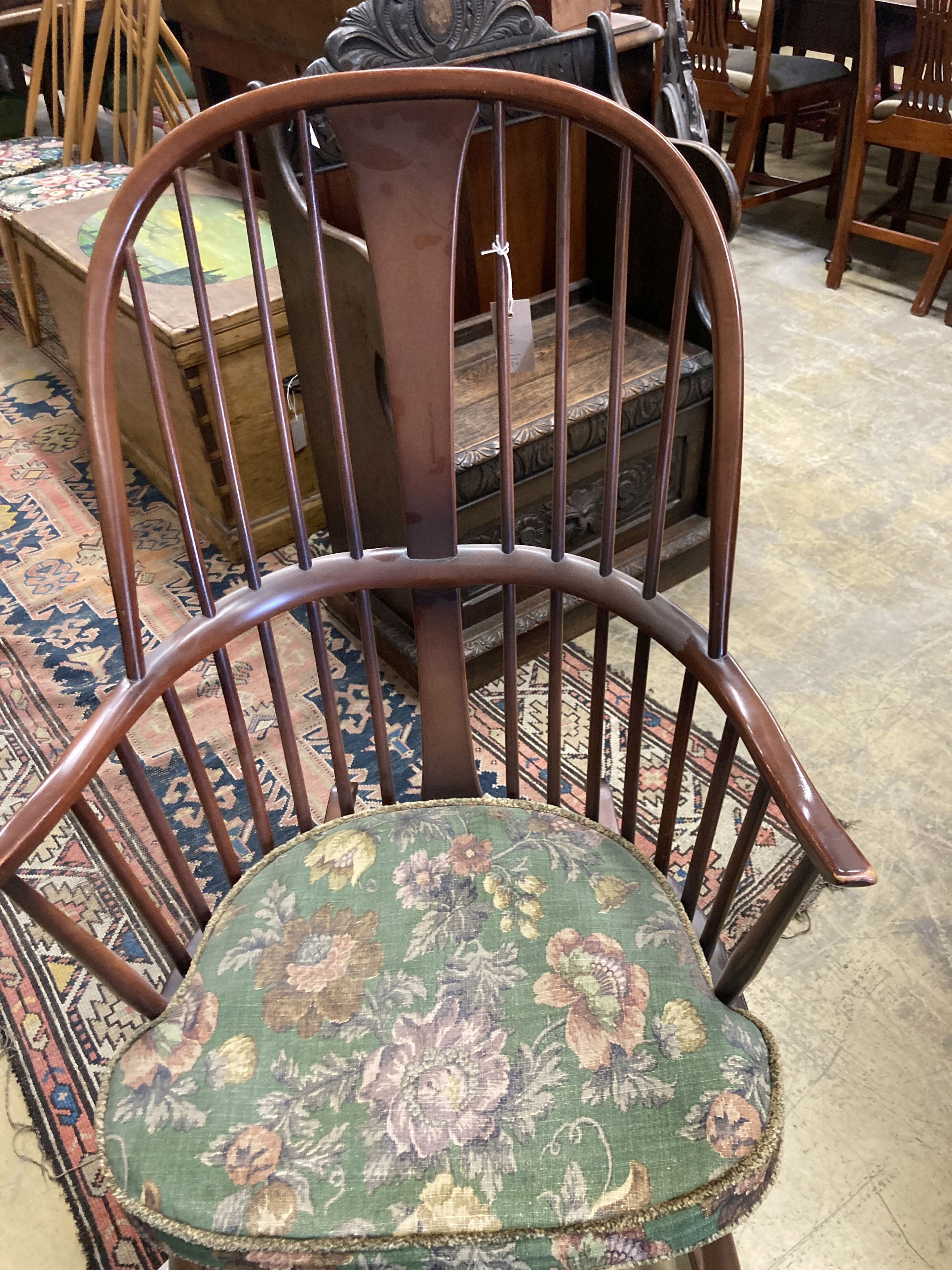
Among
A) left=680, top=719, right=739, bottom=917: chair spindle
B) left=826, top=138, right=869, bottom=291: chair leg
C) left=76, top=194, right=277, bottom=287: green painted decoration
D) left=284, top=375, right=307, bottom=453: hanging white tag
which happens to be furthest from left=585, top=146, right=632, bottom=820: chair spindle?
left=826, top=138, right=869, bottom=291: chair leg

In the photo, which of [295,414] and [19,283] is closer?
[295,414]

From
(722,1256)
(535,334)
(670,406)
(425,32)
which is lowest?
(722,1256)

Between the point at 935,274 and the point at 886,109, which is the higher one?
the point at 886,109

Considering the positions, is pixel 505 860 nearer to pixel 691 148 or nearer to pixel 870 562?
pixel 691 148

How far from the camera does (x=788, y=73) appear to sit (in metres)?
3.17

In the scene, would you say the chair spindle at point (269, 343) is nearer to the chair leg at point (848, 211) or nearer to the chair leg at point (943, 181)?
the chair leg at point (848, 211)

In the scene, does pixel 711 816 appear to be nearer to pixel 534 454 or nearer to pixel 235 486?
pixel 235 486

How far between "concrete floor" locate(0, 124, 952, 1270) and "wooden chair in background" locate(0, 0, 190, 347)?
2.00ft

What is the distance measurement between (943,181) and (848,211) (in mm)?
712

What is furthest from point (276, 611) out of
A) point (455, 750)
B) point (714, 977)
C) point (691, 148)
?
point (691, 148)

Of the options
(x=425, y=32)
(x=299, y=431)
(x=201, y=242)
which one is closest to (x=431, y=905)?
(x=425, y=32)

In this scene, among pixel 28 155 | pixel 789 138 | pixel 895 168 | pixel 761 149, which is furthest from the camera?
pixel 789 138

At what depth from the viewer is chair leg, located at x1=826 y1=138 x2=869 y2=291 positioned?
9.36ft

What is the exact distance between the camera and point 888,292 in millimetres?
2961
